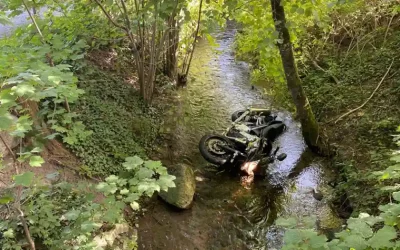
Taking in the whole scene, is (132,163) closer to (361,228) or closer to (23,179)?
(23,179)

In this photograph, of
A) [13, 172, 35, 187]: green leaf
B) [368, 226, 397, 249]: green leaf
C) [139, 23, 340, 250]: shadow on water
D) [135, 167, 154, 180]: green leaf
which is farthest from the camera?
[139, 23, 340, 250]: shadow on water

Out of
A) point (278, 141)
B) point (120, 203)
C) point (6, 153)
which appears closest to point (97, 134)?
point (6, 153)

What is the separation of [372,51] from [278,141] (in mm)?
3054

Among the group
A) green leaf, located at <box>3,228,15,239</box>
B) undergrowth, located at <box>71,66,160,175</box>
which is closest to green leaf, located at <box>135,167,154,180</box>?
green leaf, located at <box>3,228,15,239</box>

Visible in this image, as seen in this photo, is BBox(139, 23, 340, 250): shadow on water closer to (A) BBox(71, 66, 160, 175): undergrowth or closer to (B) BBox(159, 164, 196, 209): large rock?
(B) BBox(159, 164, 196, 209): large rock

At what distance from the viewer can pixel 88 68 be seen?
7340mm

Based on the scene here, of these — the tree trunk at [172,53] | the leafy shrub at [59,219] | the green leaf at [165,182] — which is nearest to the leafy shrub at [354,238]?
the green leaf at [165,182]

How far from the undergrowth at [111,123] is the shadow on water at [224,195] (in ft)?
1.89

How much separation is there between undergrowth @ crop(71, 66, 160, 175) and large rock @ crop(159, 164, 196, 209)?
83cm

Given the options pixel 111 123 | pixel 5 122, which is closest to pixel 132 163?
pixel 5 122

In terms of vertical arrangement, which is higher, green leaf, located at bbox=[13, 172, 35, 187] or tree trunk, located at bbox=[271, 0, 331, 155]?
green leaf, located at bbox=[13, 172, 35, 187]

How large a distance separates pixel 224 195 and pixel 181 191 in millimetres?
803

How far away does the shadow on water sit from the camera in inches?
199

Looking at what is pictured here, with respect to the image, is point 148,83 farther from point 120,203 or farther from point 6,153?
point 120,203
